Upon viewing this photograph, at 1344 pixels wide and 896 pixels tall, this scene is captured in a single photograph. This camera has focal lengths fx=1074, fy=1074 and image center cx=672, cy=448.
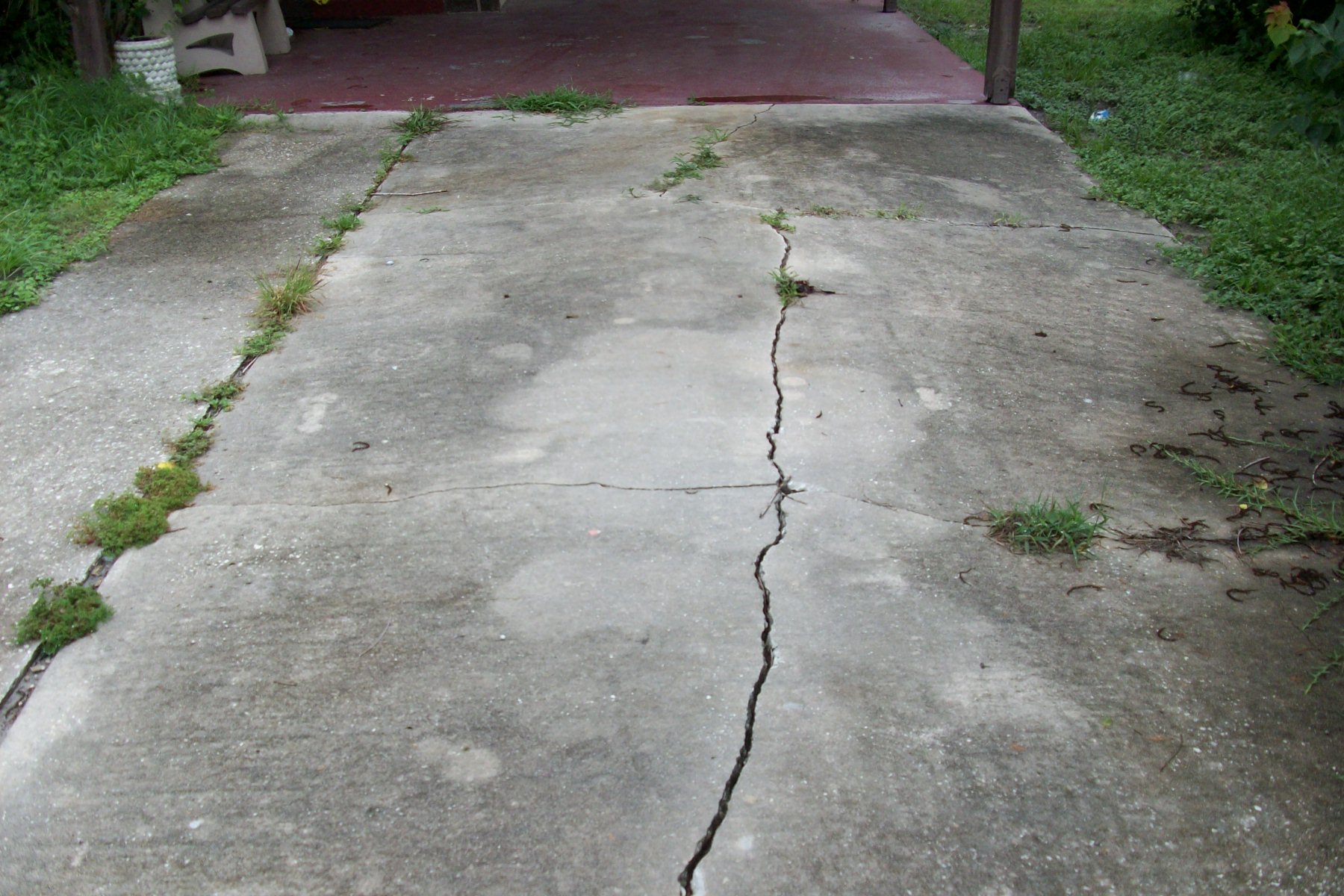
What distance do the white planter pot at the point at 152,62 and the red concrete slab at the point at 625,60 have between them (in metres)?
0.42

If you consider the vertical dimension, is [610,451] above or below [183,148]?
below

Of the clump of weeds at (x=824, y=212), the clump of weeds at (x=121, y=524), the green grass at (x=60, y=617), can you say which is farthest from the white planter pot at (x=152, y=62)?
the green grass at (x=60, y=617)

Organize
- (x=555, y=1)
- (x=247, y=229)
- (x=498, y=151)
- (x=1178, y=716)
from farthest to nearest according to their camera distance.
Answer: (x=555, y=1), (x=498, y=151), (x=247, y=229), (x=1178, y=716)

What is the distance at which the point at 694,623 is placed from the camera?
2.54 meters

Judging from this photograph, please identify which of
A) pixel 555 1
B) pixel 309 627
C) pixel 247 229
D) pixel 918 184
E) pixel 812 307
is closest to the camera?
pixel 309 627

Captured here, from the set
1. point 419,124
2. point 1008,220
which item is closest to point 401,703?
point 1008,220

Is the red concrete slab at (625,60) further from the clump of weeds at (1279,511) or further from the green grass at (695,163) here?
the clump of weeds at (1279,511)

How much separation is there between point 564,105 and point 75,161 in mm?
2792

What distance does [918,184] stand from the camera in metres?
5.54

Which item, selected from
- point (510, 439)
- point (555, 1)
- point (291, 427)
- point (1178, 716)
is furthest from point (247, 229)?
point (555, 1)

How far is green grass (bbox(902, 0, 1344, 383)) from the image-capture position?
4.38 metres

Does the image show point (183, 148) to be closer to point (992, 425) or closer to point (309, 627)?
point (309, 627)

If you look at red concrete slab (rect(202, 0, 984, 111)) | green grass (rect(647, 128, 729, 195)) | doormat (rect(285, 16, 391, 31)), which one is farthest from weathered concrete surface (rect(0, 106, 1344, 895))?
doormat (rect(285, 16, 391, 31))

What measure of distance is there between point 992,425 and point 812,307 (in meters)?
1.00
